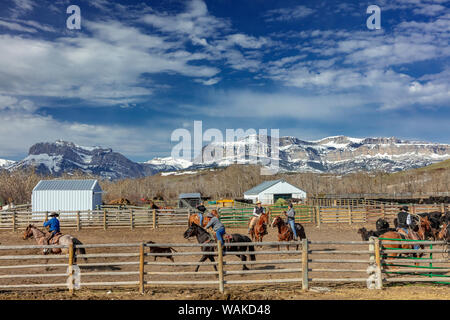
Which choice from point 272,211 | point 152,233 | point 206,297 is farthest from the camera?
point 272,211

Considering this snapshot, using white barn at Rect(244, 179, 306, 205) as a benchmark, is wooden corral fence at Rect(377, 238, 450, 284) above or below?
below

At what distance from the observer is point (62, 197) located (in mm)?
34219

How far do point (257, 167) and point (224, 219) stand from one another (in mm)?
131093

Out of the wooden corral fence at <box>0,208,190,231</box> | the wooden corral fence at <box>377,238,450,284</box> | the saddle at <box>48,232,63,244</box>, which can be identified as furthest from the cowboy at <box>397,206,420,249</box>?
the wooden corral fence at <box>0,208,190,231</box>

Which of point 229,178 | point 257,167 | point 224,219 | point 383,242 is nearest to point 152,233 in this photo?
point 224,219

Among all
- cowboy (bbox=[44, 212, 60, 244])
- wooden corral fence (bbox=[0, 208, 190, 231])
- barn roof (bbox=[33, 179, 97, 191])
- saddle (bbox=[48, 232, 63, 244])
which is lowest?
wooden corral fence (bbox=[0, 208, 190, 231])

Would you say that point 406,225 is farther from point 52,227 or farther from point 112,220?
point 112,220

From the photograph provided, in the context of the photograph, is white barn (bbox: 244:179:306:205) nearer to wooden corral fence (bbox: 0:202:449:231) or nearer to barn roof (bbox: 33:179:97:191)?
wooden corral fence (bbox: 0:202:449:231)

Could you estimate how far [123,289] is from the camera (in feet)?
33.8

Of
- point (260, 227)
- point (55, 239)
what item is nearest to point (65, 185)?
point (55, 239)

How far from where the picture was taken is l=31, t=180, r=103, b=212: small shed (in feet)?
112

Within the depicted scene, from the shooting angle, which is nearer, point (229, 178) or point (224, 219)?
point (224, 219)
